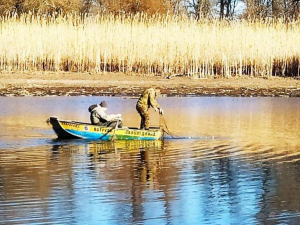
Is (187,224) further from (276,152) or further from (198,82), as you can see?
(198,82)

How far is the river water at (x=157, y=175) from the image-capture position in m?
7.54

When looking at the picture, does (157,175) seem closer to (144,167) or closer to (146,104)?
(144,167)

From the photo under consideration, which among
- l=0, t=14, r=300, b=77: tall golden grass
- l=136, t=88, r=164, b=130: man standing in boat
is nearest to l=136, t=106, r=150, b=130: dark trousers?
l=136, t=88, r=164, b=130: man standing in boat

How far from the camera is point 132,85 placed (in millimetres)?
23875

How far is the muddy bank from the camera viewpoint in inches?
900

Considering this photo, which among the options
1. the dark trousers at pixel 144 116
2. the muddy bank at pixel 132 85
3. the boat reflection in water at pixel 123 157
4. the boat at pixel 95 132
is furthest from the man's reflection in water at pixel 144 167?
the muddy bank at pixel 132 85

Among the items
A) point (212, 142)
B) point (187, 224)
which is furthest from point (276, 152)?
point (187, 224)

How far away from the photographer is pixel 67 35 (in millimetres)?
24766

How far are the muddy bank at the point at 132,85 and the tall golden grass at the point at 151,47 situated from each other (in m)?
0.57

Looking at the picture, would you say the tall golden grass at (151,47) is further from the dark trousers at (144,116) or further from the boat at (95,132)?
the boat at (95,132)

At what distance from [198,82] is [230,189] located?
51.3ft

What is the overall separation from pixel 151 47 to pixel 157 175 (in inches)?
605

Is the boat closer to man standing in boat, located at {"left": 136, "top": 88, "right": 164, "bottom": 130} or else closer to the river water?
the river water

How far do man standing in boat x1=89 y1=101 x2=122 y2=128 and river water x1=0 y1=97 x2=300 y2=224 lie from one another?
0.41m
